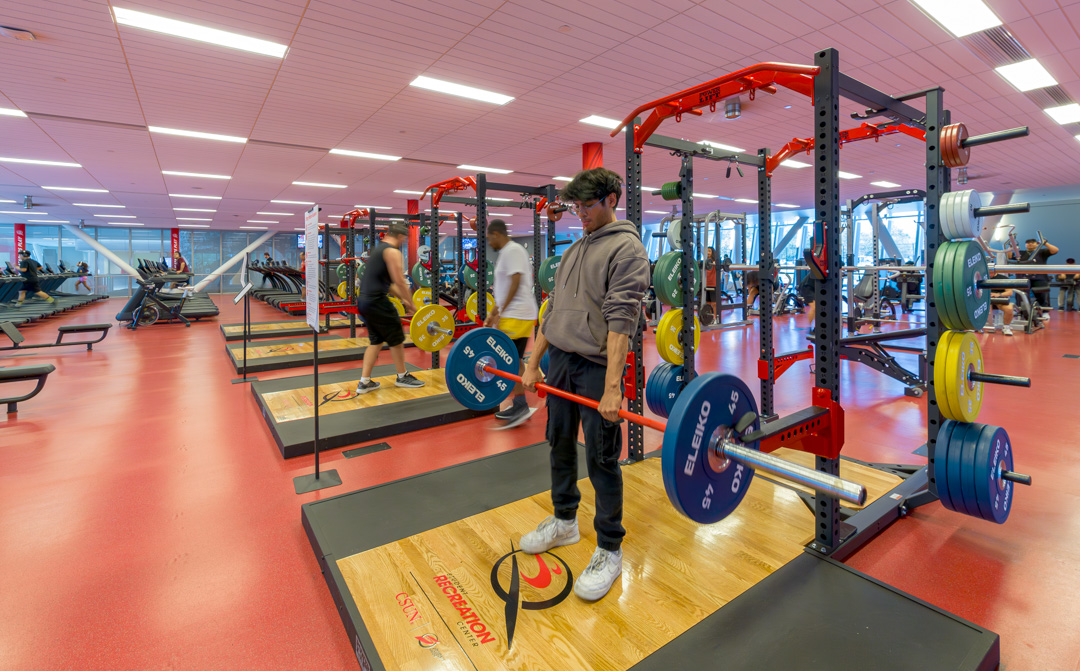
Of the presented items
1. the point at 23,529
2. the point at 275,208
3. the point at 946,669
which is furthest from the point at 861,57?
the point at 275,208

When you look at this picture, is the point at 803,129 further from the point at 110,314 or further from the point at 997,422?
the point at 110,314

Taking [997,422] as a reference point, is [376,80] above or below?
above

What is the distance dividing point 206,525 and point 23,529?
2.68 ft

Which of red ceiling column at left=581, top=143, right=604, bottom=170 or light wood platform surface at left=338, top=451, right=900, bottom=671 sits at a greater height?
red ceiling column at left=581, top=143, right=604, bottom=170

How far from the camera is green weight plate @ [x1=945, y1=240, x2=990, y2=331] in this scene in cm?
192

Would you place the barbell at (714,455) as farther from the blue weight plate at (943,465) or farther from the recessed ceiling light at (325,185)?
the recessed ceiling light at (325,185)

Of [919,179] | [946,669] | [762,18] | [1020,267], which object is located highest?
[919,179]

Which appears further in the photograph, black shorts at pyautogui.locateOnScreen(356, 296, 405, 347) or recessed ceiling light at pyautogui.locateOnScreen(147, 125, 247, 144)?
recessed ceiling light at pyautogui.locateOnScreen(147, 125, 247, 144)

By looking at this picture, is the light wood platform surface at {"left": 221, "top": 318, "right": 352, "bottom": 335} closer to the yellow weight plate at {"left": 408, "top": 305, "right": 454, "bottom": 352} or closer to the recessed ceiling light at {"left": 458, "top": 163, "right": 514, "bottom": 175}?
the recessed ceiling light at {"left": 458, "top": 163, "right": 514, "bottom": 175}

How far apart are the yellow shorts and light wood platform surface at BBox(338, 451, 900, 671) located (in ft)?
4.84

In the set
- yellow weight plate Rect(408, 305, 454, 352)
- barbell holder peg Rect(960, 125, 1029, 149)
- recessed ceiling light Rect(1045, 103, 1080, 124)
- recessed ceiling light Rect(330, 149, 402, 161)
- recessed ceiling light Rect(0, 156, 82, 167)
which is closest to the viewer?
barbell holder peg Rect(960, 125, 1029, 149)

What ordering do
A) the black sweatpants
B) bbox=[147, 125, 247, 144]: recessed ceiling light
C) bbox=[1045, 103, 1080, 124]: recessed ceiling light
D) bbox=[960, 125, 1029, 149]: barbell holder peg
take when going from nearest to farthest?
the black sweatpants < bbox=[960, 125, 1029, 149]: barbell holder peg < bbox=[1045, 103, 1080, 124]: recessed ceiling light < bbox=[147, 125, 247, 144]: recessed ceiling light

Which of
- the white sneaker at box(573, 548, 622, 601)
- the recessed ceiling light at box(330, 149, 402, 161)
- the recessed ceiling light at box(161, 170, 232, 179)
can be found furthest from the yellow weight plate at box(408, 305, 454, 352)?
the recessed ceiling light at box(161, 170, 232, 179)

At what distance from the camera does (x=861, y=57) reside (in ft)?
15.4
